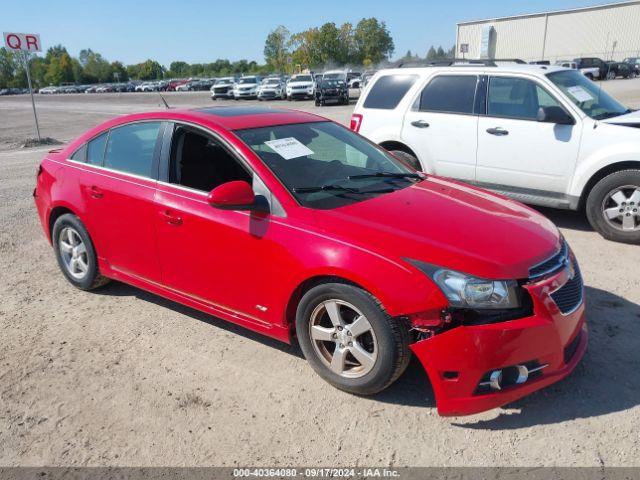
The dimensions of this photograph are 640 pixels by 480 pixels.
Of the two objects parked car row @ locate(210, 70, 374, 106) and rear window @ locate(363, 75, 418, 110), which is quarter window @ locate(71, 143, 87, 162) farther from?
parked car row @ locate(210, 70, 374, 106)

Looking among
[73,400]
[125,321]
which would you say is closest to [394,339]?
[73,400]

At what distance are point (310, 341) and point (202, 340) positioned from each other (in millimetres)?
1056

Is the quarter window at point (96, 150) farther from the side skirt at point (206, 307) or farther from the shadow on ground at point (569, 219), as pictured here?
the shadow on ground at point (569, 219)

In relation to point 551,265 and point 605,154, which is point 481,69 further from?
point 551,265

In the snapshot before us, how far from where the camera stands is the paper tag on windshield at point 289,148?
3.71 metres

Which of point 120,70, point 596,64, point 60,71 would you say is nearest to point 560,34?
point 596,64

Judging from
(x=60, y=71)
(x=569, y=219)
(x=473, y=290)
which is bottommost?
(x=569, y=219)

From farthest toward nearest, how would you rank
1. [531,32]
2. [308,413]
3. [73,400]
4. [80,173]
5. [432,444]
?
[531,32]
[80,173]
[73,400]
[308,413]
[432,444]

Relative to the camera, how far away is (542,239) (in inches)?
125

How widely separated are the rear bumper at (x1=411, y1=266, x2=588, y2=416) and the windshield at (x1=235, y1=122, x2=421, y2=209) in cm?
112

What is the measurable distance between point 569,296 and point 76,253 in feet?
12.9

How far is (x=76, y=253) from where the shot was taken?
4.72 meters

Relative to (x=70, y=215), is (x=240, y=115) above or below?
above

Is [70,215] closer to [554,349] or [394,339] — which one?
[394,339]
